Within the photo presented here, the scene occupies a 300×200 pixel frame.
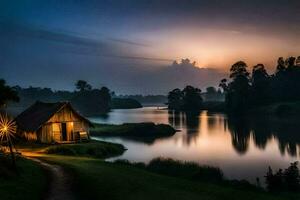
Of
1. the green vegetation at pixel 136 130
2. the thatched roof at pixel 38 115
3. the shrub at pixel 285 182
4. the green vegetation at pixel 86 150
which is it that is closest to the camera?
the shrub at pixel 285 182

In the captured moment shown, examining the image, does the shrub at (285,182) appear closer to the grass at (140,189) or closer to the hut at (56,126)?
the grass at (140,189)

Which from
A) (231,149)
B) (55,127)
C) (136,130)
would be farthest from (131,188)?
(136,130)

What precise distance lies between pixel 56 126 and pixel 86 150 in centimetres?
1054

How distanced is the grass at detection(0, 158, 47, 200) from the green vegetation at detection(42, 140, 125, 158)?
23585 mm

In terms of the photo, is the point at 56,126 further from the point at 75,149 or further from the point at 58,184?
the point at 58,184

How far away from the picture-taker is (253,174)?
51.1 meters

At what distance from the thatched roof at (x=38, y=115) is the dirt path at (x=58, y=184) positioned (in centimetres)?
3129

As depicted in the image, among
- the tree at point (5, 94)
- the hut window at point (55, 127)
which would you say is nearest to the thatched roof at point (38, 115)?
the hut window at point (55, 127)

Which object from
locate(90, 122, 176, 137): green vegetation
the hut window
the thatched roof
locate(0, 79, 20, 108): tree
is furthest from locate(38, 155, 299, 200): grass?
locate(90, 122, 176, 137): green vegetation

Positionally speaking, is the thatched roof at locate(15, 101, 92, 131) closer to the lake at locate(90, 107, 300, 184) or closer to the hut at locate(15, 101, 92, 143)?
the hut at locate(15, 101, 92, 143)

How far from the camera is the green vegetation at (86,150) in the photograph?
192ft

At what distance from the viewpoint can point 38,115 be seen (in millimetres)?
72312

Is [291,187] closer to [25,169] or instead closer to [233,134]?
[25,169]

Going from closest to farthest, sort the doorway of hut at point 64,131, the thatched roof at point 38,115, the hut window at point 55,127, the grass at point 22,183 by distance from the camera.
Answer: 1. the grass at point 22,183
2. the thatched roof at point 38,115
3. the hut window at point 55,127
4. the doorway of hut at point 64,131
